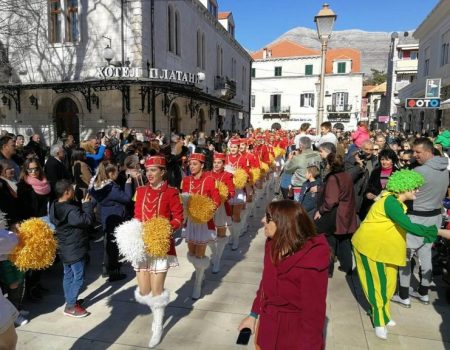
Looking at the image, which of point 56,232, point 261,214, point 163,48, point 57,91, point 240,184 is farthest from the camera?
point 163,48

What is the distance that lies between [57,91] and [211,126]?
11.9 metres

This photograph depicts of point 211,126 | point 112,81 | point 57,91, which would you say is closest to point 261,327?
point 112,81

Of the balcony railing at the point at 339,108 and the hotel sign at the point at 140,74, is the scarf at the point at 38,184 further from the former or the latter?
the balcony railing at the point at 339,108

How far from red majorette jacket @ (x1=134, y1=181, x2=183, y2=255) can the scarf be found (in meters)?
→ 1.86

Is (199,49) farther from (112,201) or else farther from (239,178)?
(112,201)

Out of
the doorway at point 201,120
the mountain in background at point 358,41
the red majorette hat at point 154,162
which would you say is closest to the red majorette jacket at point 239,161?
the red majorette hat at point 154,162

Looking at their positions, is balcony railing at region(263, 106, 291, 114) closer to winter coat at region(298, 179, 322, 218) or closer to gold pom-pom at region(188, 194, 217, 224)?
winter coat at region(298, 179, 322, 218)

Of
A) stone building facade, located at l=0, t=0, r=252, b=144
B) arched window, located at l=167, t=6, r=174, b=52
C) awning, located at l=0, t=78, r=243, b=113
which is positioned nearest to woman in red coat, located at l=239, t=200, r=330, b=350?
stone building facade, located at l=0, t=0, r=252, b=144

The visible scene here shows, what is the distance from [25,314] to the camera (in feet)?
13.5

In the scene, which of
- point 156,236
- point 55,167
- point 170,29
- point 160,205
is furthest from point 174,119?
point 156,236

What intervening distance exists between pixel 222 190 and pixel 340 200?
166 centimetres

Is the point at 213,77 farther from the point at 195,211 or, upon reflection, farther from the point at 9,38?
the point at 195,211

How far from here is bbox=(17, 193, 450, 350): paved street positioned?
363 centimetres

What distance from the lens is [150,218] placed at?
3678 mm
